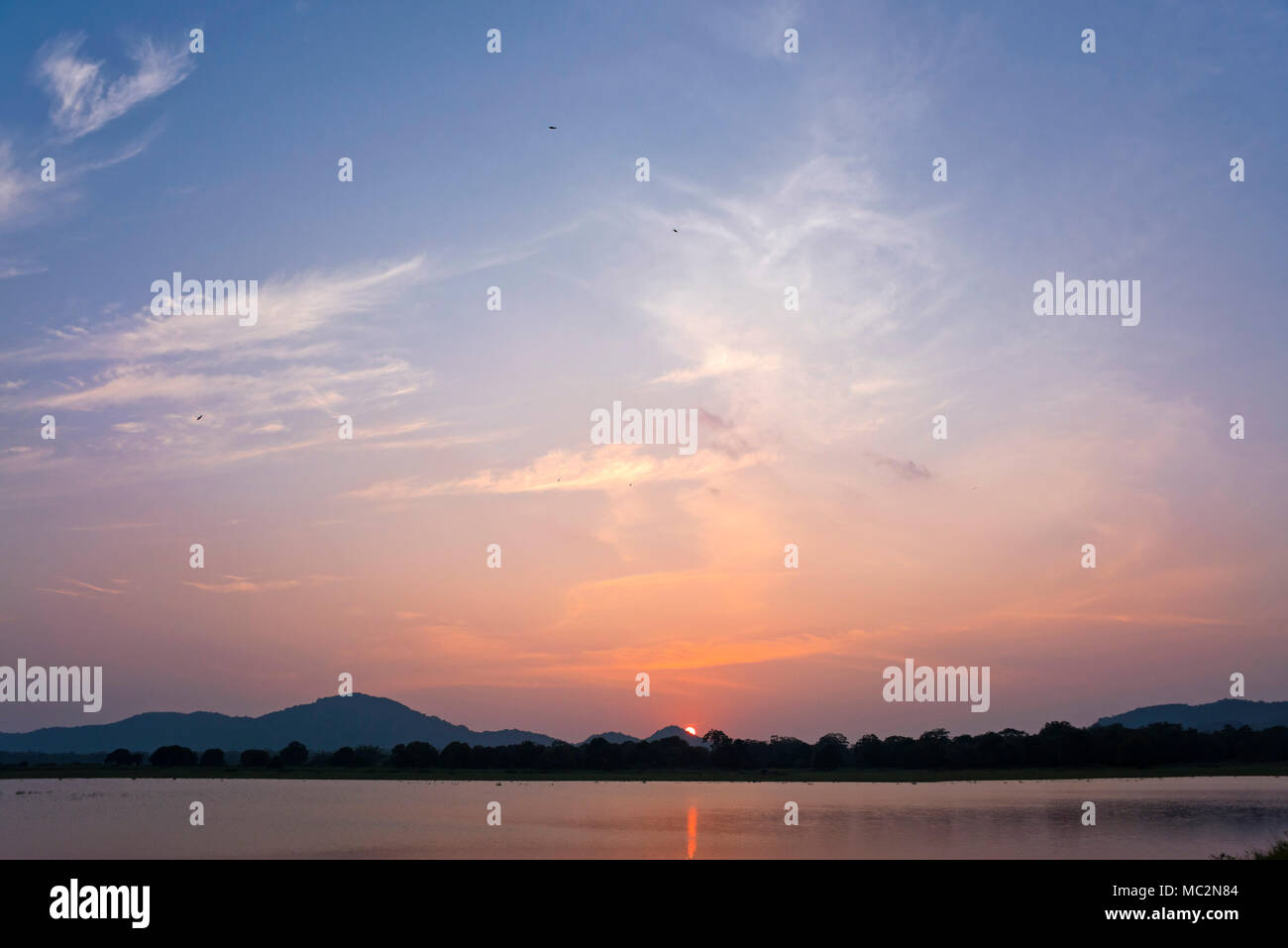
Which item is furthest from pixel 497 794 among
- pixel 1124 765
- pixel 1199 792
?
pixel 1124 765

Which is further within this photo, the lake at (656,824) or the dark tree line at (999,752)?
the dark tree line at (999,752)

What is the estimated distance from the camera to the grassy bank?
544ft

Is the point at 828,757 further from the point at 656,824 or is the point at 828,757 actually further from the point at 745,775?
the point at 656,824

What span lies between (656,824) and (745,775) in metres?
117

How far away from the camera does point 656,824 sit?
258 ft

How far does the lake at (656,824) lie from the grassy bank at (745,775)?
39483 mm

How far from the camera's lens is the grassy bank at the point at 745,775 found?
166m
